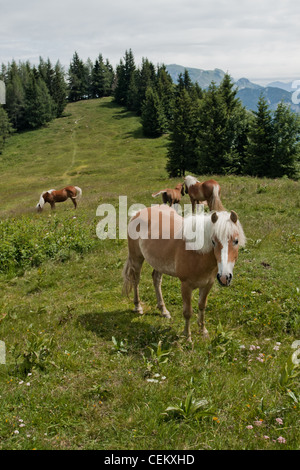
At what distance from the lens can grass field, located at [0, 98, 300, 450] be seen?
421cm

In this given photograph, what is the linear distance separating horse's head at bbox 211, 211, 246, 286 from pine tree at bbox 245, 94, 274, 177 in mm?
32712

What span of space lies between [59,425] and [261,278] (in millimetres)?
6580

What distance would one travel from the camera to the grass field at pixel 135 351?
4207 mm

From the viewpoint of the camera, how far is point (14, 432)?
13.7 feet

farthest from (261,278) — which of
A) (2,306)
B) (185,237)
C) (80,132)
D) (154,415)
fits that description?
(80,132)

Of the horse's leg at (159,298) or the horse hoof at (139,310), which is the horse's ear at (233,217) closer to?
the horse's leg at (159,298)

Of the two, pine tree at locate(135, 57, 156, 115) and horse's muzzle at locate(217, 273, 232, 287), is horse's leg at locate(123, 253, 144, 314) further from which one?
pine tree at locate(135, 57, 156, 115)

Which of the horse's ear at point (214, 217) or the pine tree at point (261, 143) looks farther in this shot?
the pine tree at point (261, 143)

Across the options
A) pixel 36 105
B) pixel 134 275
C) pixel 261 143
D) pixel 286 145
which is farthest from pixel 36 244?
pixel 36 105

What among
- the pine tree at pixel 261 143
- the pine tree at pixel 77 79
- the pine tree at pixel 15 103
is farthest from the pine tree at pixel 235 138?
the pine tree at pixel 77 79

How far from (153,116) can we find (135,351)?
79.3 m

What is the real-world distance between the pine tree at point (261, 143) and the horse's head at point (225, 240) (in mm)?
32712

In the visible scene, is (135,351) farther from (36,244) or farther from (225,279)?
(36,244)

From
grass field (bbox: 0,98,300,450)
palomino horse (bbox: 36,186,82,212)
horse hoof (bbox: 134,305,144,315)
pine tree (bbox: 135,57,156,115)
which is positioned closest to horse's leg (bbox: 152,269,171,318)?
grass field (bbox: 0,98,300,450)
